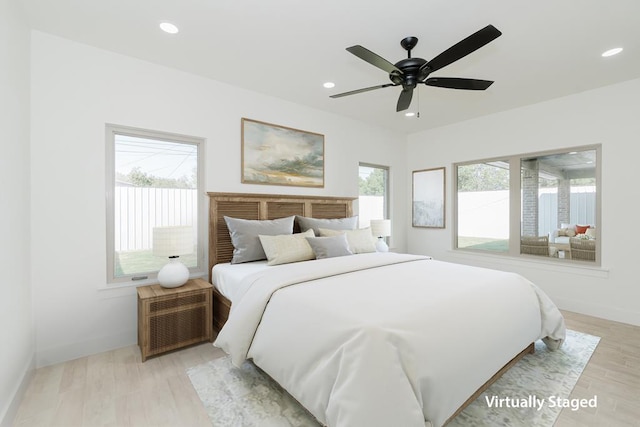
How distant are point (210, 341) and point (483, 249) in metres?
4.20

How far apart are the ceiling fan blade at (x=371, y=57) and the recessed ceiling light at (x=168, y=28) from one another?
Result: 59.3 inches

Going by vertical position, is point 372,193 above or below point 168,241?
above

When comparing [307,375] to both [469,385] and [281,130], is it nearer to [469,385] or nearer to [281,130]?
[469,385]

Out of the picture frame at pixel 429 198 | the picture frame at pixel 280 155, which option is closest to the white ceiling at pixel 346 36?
the picture frame at pixel 280 155

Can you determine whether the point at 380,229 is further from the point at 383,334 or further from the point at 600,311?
the point at 383,334

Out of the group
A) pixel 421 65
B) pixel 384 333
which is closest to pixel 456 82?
pixel 421 65

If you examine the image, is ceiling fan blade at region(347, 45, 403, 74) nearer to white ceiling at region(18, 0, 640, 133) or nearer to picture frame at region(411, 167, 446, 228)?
white ceiling at region(18, 0, 640, 133)

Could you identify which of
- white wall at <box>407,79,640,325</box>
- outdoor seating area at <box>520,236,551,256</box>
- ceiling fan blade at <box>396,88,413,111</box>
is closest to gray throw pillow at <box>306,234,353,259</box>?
ceiling fan blade at <box>396,88,413,111</box>

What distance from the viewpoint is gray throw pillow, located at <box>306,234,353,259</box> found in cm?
313

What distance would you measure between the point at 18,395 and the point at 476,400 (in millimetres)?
3025

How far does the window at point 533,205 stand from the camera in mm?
3707

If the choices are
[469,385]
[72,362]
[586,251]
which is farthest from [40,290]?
[586,251]

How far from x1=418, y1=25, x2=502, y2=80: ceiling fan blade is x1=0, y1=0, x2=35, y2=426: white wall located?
279 centimetres

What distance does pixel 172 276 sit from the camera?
2.65m
